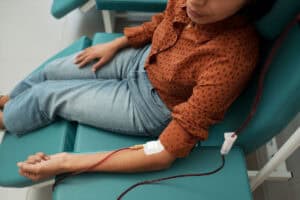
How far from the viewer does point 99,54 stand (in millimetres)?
1177

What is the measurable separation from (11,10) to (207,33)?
1.67 meters

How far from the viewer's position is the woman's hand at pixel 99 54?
1170 millimetres

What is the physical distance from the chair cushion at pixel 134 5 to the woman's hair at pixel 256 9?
1.81 feet

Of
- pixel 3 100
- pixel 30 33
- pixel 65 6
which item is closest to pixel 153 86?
pixel 3 100

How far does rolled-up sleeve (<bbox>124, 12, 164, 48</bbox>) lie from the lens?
3.70ft

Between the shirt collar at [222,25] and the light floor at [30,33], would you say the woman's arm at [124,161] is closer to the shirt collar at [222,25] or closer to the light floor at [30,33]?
the shirt collar at [222,25]

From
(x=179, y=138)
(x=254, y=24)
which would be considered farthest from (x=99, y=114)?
(x=254, y=24)

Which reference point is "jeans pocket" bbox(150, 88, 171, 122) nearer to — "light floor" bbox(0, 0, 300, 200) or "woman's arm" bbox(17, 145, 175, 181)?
"woman's arm" bbox(17, 145, 175, 181)

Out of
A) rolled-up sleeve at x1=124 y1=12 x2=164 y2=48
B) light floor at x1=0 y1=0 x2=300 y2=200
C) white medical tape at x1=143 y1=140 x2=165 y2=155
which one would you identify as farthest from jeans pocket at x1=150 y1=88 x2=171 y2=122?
light floor at x1=0 y1=0 x2=300 y2=200

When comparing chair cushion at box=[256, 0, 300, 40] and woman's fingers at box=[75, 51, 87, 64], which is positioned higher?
chair cushion at box=[256, 0, 300, 40]

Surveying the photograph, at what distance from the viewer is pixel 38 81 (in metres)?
1.26

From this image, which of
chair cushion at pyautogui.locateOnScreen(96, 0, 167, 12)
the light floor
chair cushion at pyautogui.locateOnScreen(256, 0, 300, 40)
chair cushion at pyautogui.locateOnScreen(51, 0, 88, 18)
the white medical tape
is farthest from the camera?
the light floor

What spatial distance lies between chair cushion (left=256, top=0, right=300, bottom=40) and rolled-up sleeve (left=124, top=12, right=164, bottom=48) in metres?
0.40

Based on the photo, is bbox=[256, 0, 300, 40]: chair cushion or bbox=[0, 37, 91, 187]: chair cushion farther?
bbox=[0, 37, 91, 187]: chair cushion
